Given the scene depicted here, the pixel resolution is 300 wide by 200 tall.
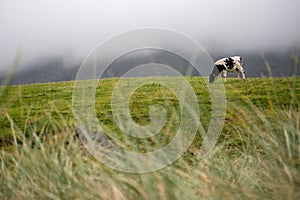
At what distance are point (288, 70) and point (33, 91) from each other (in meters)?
27.3

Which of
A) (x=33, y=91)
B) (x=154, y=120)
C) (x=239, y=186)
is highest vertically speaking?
(x=154, y=120)

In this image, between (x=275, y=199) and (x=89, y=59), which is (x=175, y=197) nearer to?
(x=275, y=199)

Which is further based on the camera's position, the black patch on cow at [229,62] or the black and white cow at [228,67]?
the black patch on cow at [229,62]

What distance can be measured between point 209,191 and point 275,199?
0.51 meters

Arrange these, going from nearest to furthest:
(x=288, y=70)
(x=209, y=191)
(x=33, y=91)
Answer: (x=209, y=191) < (x=288, y=70) < (x=33, y=91)

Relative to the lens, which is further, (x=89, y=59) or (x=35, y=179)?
(x=89, y=59)

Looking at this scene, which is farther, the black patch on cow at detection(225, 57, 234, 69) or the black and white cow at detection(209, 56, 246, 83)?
the black patch on cow at detection(225, 57, 234, 69)

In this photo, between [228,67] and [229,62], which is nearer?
[228,67]

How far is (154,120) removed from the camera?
361 centimetres

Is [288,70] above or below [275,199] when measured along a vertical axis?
above

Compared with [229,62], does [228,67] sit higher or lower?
lower


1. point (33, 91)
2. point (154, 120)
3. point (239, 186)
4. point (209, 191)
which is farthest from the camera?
point (33, 91)

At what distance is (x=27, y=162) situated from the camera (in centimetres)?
367

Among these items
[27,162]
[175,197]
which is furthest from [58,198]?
[175,197]
